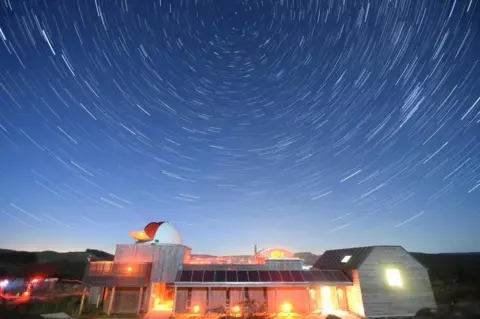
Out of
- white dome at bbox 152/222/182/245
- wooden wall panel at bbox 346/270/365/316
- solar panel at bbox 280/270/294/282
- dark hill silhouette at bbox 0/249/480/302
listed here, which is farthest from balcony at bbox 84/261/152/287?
dark hill silhouette at bbox 0/249/480/302

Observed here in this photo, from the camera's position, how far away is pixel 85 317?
21.9 metres

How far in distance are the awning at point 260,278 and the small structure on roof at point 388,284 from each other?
1418mm

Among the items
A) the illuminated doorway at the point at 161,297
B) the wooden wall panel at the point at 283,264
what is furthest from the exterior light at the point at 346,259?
the illuminated doorway at the point at 161,297

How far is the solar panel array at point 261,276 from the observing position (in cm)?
2300

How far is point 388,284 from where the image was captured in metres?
22.1

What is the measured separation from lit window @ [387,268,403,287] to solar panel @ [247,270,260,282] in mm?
11063

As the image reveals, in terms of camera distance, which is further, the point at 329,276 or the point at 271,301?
the point at 329,276

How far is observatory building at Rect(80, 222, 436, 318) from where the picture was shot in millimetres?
21938

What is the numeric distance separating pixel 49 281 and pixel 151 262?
3095cm

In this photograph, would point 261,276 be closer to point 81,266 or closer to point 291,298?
point 291,298

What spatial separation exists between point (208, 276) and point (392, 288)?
15541 millimetres

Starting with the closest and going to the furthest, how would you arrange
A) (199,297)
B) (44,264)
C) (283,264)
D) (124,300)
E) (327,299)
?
(199,297) < (124,300) < (327,299) < (283,264) < (44,264)

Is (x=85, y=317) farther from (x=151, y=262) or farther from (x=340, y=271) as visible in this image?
(x=340, y=271)

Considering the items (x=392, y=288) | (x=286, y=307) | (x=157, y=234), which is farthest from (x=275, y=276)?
(x=157, y=234)
